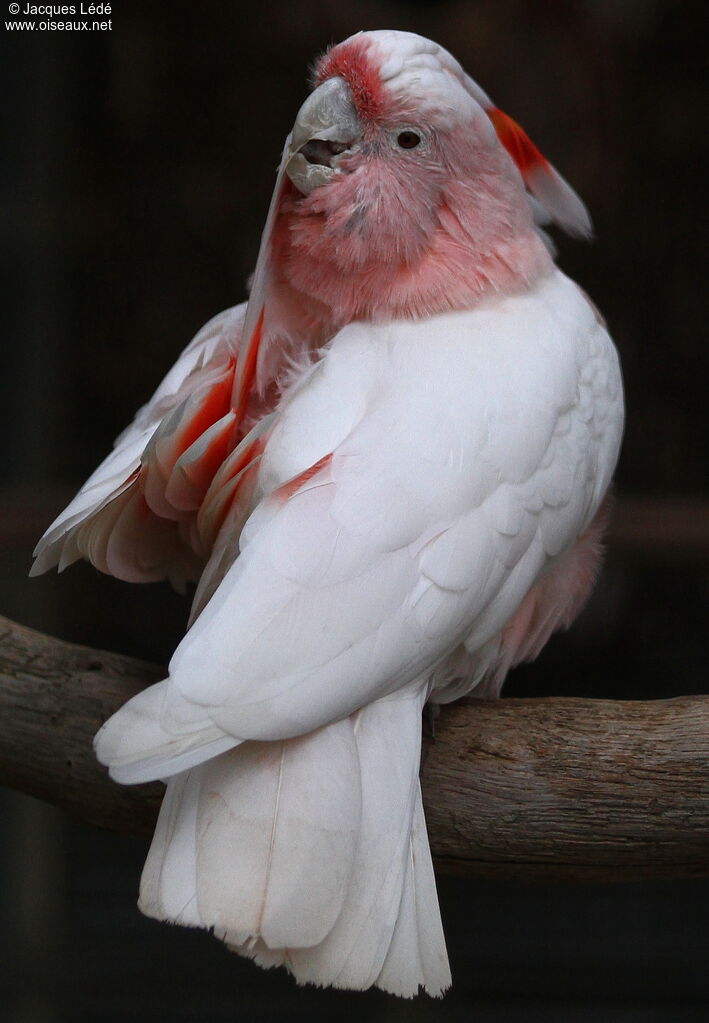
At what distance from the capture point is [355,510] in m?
0.93

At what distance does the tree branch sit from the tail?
0.40ft

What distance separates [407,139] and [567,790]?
0.60 meters

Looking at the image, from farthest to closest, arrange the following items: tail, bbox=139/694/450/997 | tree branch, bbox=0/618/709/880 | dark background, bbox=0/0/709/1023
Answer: dark background, bbox=0/0/709/1023, tree branch, bbox=0/618/709/880, tail, bbox=139/694/450/997

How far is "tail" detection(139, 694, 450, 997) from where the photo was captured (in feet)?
2.82

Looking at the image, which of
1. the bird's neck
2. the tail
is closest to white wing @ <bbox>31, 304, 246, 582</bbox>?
the bird's neck

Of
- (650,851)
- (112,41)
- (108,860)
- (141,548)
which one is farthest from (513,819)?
(112,41)

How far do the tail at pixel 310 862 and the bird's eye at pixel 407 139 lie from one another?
1.65ft

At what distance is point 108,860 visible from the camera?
2.21 m

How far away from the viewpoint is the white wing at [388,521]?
859 mm

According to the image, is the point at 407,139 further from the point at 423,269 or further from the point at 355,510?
the point at 355,510

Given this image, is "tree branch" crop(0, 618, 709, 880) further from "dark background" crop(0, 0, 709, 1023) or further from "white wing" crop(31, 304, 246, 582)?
"dark background" crop(0, 0, 709, 1023)

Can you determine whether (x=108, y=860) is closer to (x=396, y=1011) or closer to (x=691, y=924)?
(x=396, y=1011)

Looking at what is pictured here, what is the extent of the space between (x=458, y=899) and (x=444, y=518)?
4.68ft

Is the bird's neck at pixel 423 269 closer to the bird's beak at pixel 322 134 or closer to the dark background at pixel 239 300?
the bird's beak at pixel 322 134
